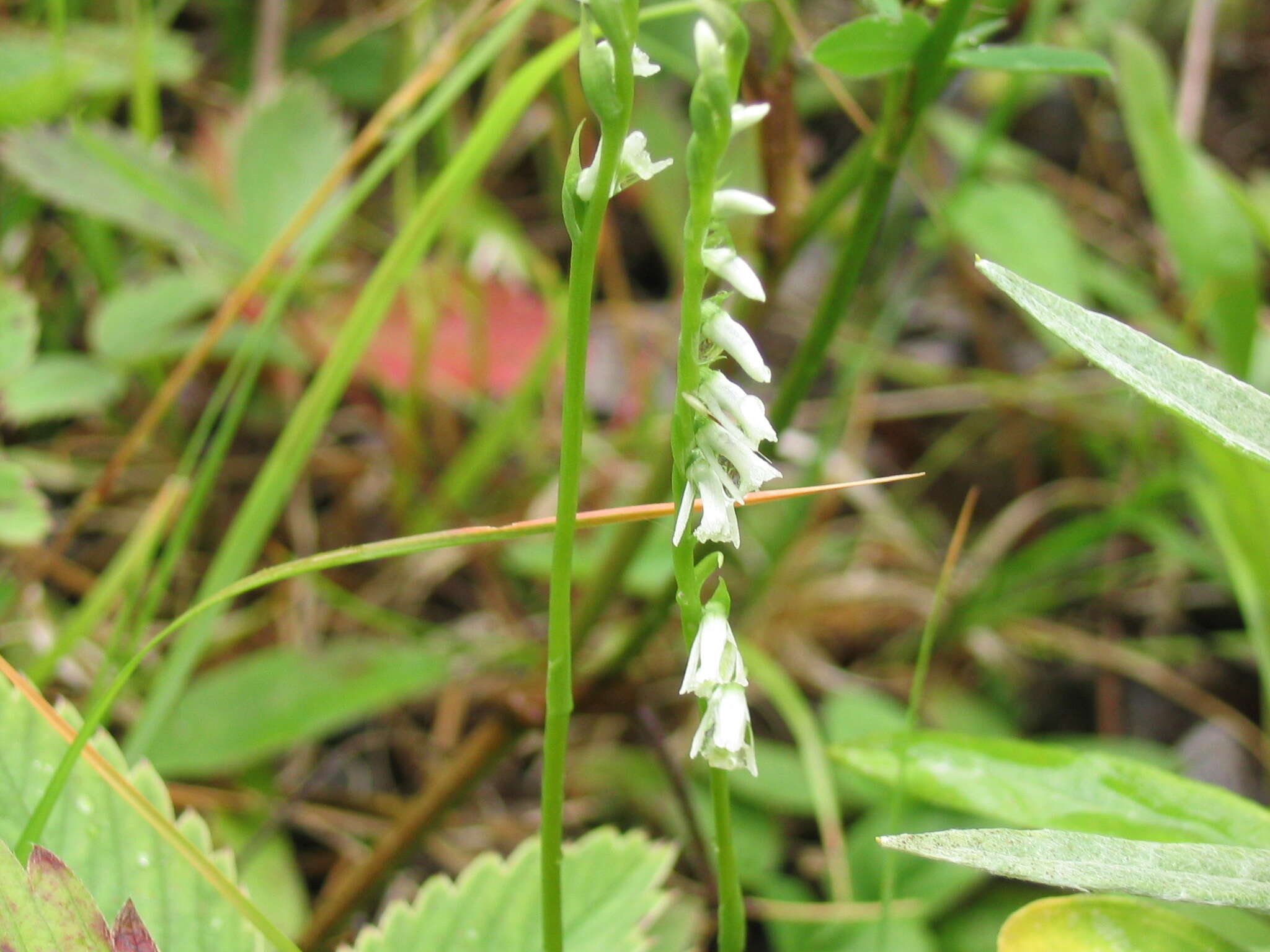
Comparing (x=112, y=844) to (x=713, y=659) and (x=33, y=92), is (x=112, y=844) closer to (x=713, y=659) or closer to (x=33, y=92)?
(x=713, y=659)

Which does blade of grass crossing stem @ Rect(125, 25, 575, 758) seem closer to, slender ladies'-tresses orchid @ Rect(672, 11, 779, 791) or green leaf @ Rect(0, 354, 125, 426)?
green leaf @ Rect(0, 354, 125, 426)

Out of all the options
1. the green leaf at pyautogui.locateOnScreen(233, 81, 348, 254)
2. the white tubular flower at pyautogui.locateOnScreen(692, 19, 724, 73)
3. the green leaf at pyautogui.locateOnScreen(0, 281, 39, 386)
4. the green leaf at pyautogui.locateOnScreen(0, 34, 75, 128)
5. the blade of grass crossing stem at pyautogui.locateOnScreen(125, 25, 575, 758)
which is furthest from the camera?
the green leaf at pyautogui.locateOnScreen(233, 81, 348, 254)

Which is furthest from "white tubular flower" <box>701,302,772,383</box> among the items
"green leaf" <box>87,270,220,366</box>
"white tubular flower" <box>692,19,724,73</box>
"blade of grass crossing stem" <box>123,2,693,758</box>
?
"green leaf" <box>87,270,220,366</box>

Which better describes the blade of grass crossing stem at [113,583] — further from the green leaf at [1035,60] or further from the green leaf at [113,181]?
the green leaf at [1035,60]

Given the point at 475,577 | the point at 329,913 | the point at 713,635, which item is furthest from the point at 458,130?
the point at 713,635

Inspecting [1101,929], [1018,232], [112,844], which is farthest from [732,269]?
[1018,232]

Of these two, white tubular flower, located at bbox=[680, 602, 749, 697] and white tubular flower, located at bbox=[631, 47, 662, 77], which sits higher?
white tubular flower, located at bbox=[631, 47, 662, 77]

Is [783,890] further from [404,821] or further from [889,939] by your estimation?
[404,821]

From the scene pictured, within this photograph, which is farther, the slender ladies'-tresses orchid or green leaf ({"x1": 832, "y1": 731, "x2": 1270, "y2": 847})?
green leaf ({"x1": 832, "y1": 731, "x2": 1270, "y2": 847})
